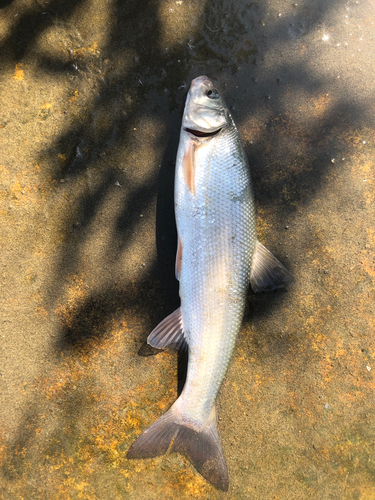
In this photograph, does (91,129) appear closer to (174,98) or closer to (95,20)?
(174,98)

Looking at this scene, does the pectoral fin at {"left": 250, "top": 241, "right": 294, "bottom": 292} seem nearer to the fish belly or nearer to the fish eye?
the fish belly

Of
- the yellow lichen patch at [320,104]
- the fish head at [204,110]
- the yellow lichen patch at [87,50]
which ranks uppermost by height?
the yellow lichen patch at [87,50]

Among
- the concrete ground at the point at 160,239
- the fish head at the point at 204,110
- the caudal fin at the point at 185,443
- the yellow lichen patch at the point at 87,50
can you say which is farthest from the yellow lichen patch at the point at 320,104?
the caudal fin at the point at 185,443

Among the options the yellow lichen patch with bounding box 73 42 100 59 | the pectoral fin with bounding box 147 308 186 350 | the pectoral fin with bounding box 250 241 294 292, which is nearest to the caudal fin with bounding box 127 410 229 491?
the pectoral fin with bounding box 147 308 186 350

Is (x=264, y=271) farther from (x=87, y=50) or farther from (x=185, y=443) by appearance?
(x=87, y=50)

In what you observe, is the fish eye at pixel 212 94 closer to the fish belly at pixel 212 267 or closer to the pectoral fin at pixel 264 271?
the fish belly at pixel 212 267

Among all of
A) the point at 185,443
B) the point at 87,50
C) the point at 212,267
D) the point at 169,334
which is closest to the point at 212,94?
the point at 87,50
